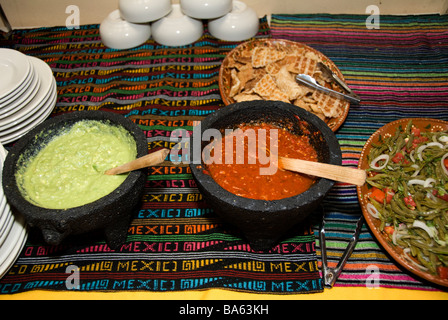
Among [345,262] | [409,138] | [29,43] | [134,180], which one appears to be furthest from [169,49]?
[345,262]

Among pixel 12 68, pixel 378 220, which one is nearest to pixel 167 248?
pixel 378 220

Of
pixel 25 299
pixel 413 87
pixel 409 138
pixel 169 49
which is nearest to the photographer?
pixel 25 299

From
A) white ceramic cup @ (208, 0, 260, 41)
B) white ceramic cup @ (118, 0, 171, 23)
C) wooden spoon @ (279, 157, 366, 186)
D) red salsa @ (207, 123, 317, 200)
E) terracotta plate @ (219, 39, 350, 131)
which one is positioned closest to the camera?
wooden spoon @ (279, 157, 366, 186)

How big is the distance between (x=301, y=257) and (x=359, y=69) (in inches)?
56.0

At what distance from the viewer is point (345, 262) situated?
4.67ft

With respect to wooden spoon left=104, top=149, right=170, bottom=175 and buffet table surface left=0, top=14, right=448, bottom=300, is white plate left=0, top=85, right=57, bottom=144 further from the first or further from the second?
wooden spoon left=104, top=149, right=170, bottom=175

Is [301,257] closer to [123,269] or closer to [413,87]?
[123,269]

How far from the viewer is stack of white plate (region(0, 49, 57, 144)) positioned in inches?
65.1

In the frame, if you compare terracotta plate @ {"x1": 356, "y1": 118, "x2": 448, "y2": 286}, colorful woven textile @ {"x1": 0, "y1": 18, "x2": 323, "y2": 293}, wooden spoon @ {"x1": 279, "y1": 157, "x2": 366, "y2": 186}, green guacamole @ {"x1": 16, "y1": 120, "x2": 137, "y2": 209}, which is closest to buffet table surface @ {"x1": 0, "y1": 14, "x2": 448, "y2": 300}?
colorful woven textile @ {"x1": 0, "y1": 18, "x2": 323, "y2": 293}

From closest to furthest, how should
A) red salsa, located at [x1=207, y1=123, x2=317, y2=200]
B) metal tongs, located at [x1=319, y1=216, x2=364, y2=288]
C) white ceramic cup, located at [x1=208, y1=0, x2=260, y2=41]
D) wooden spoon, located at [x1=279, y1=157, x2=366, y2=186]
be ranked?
wooden spoon, located at [x1=279, y1=157, x2=366, y2=186] < red salsa, located at [x1=207, y1=123, x2=317, y2=200] < metal tongs, located at [x1=319, y1=216, x2=364, y2=288] < white ceramic cup, located at [x1=208, y1=0, x2=260, y2=41]

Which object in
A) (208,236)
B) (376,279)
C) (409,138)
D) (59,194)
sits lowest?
(376,279)

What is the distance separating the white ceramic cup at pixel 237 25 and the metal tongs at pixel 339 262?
1507mm

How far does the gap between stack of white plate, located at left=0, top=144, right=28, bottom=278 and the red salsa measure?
76 cm

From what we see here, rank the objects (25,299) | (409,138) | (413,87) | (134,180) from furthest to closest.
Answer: (413,87) → (409,138) → (25,299) → (134,180)
